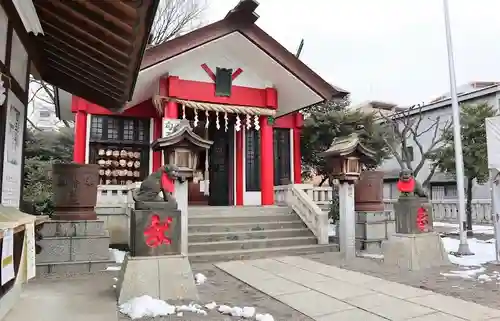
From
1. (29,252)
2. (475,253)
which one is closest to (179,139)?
(29,252)

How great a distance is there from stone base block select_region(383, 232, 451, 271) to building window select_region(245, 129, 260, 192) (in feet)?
20.0

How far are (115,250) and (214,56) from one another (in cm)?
641

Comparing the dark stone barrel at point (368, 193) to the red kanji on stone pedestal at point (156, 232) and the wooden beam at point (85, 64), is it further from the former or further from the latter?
the wooden beam at point (85, 64)

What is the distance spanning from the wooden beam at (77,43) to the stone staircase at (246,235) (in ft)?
15.3

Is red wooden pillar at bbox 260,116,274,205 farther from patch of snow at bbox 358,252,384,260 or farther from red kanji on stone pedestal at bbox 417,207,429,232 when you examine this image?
red kanji on stone pedestal at bbox 417,207,429,232

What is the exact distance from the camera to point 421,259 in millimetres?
7383

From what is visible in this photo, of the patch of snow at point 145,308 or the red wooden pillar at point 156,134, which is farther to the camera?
the red wooden pillar at point 156,134

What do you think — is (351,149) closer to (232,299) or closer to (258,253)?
(258,253)

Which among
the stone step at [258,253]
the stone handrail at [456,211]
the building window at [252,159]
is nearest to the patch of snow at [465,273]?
the stone step at [258,253]

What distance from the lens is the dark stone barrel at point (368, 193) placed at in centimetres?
1002

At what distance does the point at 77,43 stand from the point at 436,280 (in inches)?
260

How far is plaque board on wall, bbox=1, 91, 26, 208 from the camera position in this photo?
4809 millimetres

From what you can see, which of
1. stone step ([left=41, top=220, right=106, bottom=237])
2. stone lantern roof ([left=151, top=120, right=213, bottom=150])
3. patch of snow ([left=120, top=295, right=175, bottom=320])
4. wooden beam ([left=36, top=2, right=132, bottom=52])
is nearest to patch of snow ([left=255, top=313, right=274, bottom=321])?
patch of snow ([left=120, top=295, right=175, bottom=320])

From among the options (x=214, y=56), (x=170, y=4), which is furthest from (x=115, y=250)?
(x=170, y=4)
